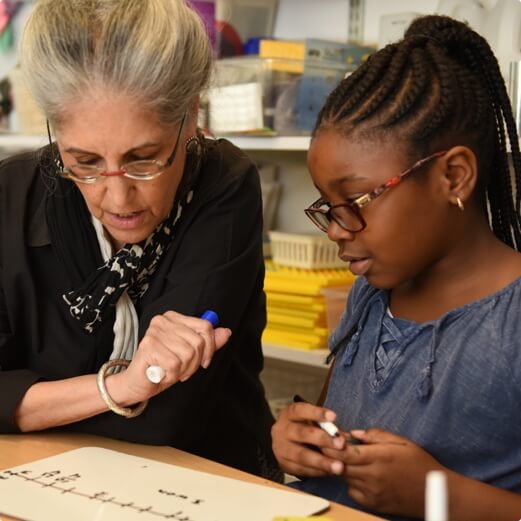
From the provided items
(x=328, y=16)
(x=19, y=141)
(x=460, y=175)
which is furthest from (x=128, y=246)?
(x=19, y=141)

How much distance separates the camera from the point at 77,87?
118 centimetres

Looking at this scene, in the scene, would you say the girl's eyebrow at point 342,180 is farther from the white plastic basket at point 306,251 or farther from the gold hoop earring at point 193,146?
the white plastic basket at point 306,251

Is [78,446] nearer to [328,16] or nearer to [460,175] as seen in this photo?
[460,175]

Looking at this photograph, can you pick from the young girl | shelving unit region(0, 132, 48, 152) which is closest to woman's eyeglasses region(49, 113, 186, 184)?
the young girl

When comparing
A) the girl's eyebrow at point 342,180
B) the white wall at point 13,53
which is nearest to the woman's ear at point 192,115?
the girl's eyebrow at point 342,180

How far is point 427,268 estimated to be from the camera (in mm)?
1159

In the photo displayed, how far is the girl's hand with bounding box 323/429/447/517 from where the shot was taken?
99 cm

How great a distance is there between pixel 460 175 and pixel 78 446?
587 mm

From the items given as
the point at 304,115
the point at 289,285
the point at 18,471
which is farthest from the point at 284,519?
the point at 304,115

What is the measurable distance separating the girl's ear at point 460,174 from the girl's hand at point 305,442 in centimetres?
29

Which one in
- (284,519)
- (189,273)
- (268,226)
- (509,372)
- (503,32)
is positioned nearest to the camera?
(284,519)

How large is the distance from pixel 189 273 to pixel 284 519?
0.47 meters

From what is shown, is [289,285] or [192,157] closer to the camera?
[192,157]

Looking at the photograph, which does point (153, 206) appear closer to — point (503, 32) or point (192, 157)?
point (192, 157)
